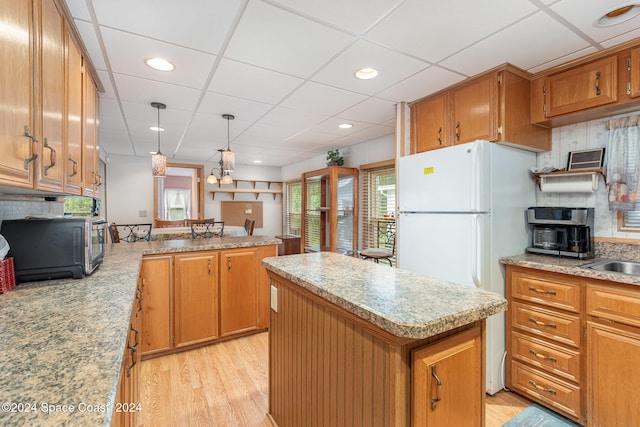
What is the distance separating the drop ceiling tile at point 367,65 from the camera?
1.91 metres

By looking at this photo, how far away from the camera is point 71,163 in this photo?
1.57 metres

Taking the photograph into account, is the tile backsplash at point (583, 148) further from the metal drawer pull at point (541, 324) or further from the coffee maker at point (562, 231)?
the metal drawer pull at point (541, 324)

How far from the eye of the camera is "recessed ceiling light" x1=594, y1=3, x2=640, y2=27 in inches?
58.9

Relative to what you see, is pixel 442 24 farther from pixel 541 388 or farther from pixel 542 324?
pixel 541 388

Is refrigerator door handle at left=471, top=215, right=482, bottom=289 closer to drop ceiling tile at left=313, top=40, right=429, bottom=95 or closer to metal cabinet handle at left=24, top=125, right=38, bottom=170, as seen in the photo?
drop ceiling tile at left=313, top=40, right=429, bottom=95

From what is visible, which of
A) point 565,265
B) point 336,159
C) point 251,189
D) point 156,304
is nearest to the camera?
point 565,265

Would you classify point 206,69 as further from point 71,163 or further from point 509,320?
point 509,320

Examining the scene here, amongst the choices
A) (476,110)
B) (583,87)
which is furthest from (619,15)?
(476,110)

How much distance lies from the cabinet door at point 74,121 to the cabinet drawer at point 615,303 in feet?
9.68

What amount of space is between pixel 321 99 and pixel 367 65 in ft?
2.40

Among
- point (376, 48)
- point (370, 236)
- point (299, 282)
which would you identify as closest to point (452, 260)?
point (299, 282)

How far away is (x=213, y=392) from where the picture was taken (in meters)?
2.14

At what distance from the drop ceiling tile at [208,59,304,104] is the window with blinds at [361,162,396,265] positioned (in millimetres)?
1905

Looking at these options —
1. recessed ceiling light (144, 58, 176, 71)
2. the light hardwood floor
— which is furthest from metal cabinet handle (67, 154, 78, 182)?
the light hardwood floor
